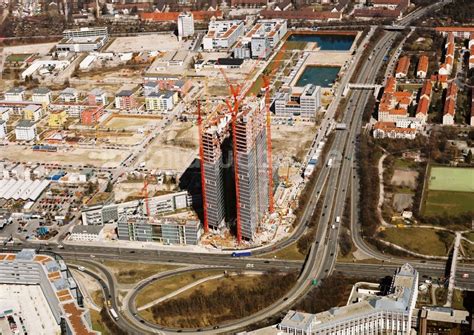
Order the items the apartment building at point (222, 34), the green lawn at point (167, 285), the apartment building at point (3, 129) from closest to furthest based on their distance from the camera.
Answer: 1. the green lawn at point (167, 285)
2. the apartment building at point (3, 129)
3. the apartment building at point (222, 34)

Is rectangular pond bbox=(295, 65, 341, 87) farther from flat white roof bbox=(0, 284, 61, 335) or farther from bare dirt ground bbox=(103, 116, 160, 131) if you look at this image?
flat white roof bbox=(0, 284, 61, 335)

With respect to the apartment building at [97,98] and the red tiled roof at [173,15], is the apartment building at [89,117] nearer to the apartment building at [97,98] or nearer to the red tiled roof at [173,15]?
the apartment building at [97,98]

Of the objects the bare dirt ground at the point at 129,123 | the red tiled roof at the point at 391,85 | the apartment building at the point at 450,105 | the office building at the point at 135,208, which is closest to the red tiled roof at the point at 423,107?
the apartment building at the point at 450,105

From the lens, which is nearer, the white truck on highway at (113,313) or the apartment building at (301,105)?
the white truck on highway at (113,313)

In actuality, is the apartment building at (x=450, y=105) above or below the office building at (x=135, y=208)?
above

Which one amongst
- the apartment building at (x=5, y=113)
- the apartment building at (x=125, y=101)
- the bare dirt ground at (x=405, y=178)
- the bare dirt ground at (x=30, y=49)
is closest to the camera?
the bare dirt ground at (x=405, y=178)

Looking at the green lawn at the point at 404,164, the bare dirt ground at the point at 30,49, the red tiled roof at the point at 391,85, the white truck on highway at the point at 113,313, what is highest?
the bare dirt ground at the point at 30,49
